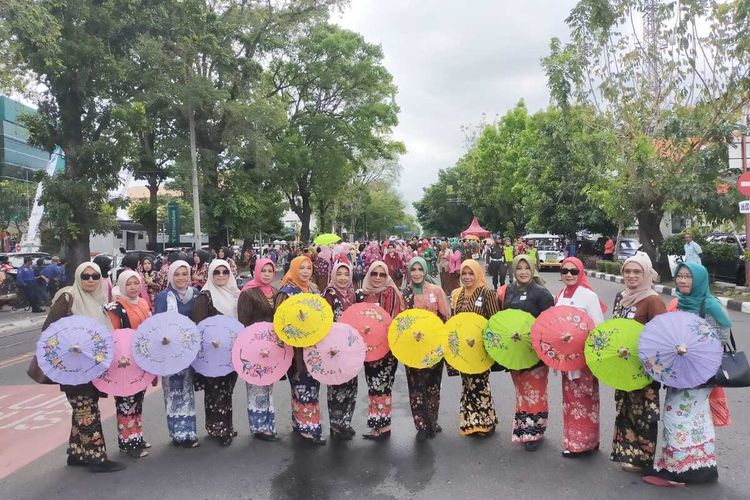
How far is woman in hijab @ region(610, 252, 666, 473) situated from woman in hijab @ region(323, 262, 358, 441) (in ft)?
6.57

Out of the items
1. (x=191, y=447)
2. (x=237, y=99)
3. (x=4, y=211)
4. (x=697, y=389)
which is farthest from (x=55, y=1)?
(x=4, y=211)

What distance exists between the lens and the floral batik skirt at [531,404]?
4473 mm

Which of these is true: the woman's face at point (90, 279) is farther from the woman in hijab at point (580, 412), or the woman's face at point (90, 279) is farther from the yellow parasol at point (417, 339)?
the woman in hijab at point (580, 412)

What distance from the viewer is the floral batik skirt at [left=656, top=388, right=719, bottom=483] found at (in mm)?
3729

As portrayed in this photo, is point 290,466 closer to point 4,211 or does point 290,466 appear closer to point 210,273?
point 210,273

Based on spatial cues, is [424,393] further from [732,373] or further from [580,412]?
[732,373]

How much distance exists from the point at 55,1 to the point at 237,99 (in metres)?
9.54

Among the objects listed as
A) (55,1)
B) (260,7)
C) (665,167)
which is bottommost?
(665,167)

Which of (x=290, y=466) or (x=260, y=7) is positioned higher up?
(x=260, y=7)

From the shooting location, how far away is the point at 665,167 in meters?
16.8

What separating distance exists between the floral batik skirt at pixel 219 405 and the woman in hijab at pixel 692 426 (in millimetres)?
3110

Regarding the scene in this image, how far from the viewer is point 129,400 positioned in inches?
176

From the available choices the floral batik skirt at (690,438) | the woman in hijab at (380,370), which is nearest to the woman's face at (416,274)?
the woman in hijab at (380,370)

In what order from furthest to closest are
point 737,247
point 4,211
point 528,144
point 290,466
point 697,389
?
point 4,211 → point 528,144 → point 737,247 → point 290,466 → point 697,389
